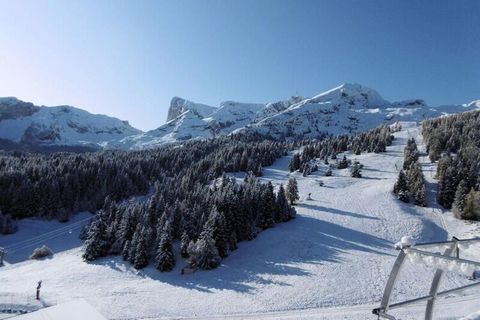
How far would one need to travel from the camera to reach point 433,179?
277ft

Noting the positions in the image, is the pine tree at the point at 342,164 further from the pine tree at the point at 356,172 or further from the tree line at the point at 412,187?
the tree line at the point at 412,187

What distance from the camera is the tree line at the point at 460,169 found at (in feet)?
205

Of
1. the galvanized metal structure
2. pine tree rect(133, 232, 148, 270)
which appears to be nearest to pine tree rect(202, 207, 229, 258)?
pine tree rect(133, 232, 148, 270)

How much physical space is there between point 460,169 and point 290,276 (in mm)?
49520

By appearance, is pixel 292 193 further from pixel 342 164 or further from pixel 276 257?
pixel 342 164

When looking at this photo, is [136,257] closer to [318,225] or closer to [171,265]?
[171,265]

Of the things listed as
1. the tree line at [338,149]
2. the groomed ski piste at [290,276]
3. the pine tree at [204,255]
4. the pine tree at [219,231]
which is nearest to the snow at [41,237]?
the groomed ski piste at [290,276]

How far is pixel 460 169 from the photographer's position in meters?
73.5

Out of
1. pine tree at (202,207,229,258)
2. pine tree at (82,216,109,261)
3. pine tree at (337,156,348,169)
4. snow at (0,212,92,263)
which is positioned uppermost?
pine tree at (337,156,348,169)

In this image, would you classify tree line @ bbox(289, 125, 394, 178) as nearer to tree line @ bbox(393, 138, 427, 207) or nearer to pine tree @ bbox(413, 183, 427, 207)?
tree line @ bbox(393, 138, 427, 207)

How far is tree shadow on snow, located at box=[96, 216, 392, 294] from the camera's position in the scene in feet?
140

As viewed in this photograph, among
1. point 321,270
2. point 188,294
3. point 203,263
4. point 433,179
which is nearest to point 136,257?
point 203,263

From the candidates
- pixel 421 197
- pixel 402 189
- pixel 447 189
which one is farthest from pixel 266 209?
pixel 447 189

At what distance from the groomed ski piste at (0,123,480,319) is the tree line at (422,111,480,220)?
7.72ft
